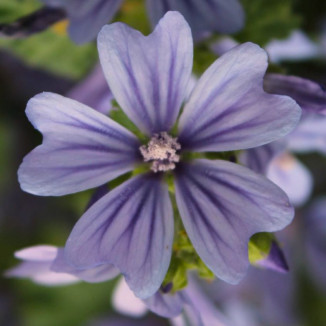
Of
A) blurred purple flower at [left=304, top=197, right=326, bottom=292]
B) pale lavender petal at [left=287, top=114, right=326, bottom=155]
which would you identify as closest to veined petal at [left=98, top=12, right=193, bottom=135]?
pale lavender petal at [left=287, top=114, right=326, bottom=155]

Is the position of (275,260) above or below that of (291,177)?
above

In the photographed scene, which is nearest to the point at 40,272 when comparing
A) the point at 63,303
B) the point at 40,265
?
the point at 40,265

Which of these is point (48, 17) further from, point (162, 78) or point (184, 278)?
point (184, 278)

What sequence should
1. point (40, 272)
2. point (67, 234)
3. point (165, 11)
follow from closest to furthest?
1. point (165, 11)
2. point (40, 272)
3. point (67, 234)

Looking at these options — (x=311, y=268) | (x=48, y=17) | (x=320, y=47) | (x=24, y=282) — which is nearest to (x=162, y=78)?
(x=48, y=17)

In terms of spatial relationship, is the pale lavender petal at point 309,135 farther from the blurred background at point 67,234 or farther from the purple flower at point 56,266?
the purple flower at point 56,266

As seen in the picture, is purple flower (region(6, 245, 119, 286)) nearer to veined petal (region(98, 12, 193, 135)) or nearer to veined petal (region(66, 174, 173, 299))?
veined petal (region(66, 174, 173, 299))

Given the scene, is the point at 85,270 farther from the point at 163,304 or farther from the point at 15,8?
the point at 15,8
